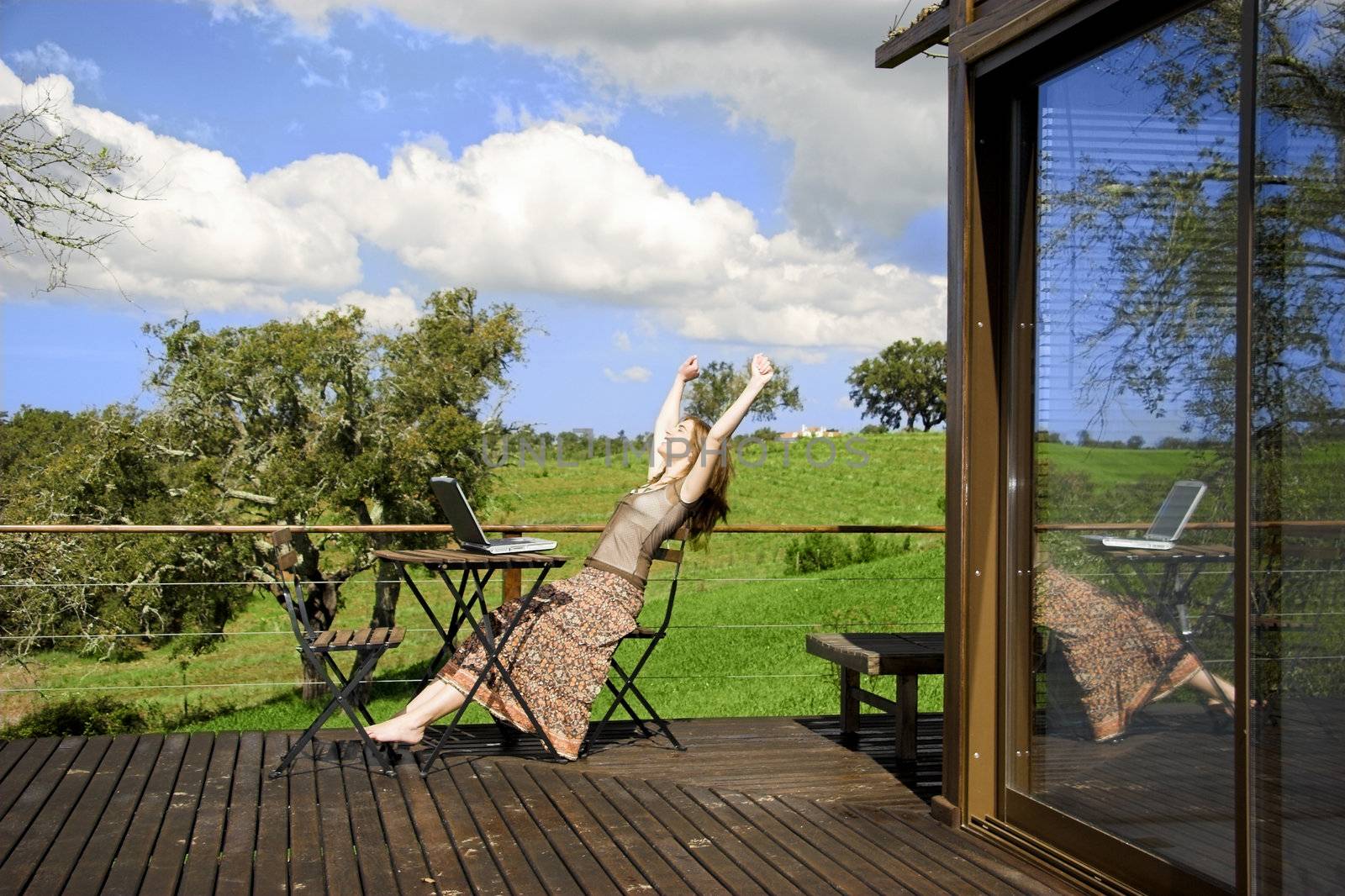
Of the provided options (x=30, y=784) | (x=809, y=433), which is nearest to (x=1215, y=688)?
(x=30, y=784)

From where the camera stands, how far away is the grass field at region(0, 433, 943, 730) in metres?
16.0

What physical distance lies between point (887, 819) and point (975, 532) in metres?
0.86

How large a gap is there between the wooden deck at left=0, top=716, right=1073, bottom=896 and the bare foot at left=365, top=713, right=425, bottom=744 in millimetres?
116

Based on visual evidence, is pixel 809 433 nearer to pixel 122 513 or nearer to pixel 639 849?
pixel 122 513

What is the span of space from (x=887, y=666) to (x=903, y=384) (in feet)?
46.1

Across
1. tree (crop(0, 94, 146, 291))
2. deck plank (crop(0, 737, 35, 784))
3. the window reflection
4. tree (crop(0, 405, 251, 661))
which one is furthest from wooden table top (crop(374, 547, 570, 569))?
tree (crop(0, 405, 251, 661))

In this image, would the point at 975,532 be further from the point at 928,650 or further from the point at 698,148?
the point at 698,148

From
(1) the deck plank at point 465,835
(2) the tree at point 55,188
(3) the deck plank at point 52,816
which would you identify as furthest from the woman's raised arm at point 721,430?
(2) the tree at point 55,188

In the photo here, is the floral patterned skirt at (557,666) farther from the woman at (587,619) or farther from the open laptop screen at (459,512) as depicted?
the open laptop screen at (459,512)

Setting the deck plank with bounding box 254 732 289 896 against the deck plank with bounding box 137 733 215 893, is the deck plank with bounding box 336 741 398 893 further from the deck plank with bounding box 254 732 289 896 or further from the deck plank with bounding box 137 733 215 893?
the deck plank with bounding box 137 733 215 893

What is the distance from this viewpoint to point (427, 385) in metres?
16.1

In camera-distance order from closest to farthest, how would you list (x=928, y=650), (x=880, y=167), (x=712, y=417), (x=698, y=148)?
1. (x=928, y=650)
2. (x=712, y=417)
3. (x=880, y=167)
4. (x=698, y=148)

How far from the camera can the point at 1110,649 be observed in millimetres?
3004

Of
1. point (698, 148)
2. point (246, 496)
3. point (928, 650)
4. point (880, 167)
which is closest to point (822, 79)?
point (698, 148)
